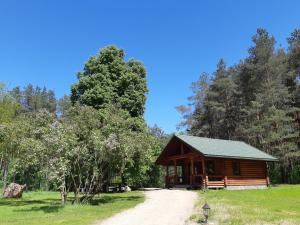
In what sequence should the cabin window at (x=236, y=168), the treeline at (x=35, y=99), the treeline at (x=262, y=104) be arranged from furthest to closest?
the treeline at (x=35, y=99) → the treeline at (x=262, y=104) → the cabin window at (x=236, y=168)

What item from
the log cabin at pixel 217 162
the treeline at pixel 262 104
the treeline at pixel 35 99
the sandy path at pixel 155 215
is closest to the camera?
the sandy path at pixel 155 215

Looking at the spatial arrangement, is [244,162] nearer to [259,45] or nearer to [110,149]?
[110,149]

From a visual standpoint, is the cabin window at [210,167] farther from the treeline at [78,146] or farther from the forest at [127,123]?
the treeline at [78,146]

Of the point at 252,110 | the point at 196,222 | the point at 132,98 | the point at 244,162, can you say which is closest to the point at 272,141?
Result: the point at 252,110

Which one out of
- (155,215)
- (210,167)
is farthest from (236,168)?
(155,215)

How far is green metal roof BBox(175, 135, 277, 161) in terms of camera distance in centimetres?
2969

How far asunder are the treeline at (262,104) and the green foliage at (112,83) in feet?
54.1

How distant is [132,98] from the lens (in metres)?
35.0

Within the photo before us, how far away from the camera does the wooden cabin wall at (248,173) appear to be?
31.4 m

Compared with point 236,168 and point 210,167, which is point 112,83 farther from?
point 236,168

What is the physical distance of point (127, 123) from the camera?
21.9 m

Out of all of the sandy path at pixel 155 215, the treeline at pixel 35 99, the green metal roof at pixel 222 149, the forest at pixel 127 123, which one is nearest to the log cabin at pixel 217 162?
the green metal roof at pixel 222 149

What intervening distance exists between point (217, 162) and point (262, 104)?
15.2 m

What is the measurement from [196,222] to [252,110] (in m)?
33.9
